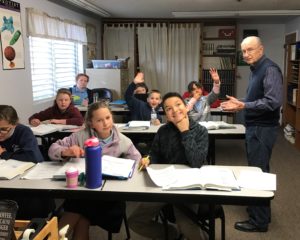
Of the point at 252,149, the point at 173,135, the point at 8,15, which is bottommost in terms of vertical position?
the point at 252,149

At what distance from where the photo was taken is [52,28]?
482 cm

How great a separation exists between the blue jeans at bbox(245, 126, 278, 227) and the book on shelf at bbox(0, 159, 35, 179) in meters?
1.60

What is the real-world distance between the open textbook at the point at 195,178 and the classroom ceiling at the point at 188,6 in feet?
12.2

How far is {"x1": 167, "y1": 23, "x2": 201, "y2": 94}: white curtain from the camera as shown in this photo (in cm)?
711

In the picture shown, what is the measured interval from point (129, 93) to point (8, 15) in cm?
160

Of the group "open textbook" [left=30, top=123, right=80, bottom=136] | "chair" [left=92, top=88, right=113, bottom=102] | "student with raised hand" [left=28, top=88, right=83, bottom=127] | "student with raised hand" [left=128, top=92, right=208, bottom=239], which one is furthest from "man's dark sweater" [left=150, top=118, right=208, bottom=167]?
"chair" [left=92, top=88, right=113, bottom=102]

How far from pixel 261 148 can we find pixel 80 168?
1.41 meters

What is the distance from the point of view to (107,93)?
5801 mm

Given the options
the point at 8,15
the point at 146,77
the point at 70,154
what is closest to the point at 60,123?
the point at 8,15

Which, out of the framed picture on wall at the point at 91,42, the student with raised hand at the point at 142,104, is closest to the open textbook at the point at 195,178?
the student with raised hand at the point at 142,104

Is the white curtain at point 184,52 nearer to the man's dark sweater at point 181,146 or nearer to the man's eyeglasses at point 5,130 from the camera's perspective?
the man's dark sweater at point 181,146

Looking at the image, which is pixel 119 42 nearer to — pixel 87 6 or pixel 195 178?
pixel 87 6

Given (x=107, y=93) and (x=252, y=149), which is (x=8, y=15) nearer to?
(x=107, y=93)

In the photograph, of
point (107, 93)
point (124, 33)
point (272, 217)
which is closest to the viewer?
point (272, 217)
